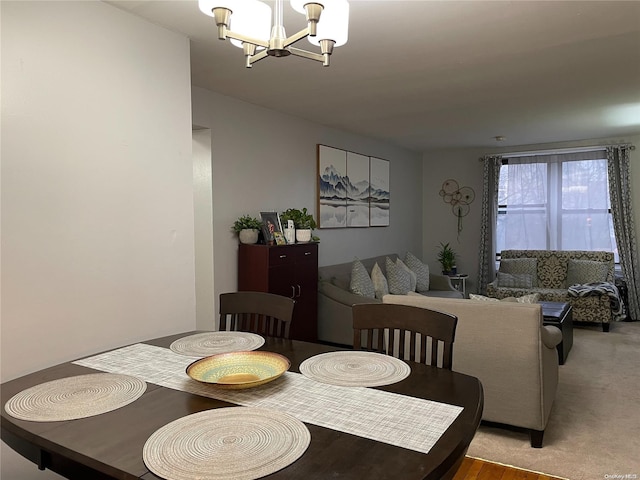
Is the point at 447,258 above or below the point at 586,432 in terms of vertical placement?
above

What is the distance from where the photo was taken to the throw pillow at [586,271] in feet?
19.2

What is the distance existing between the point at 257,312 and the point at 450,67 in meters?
2.20

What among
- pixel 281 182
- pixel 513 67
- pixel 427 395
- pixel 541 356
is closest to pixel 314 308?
pixel 281 182

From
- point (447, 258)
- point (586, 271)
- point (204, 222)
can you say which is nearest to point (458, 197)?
point (447, 258)

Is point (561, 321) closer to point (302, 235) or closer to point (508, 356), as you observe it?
point (508, 356)

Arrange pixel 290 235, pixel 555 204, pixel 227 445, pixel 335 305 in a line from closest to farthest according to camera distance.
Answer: pixel 227 445 < pixel 290 235 < pixel 335 305 < pixel 555 204

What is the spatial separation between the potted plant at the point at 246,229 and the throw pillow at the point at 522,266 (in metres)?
3.97

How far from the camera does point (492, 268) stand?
276 inches

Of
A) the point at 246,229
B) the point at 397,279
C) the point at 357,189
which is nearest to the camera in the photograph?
the point at 246,229

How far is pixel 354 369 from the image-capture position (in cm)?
163

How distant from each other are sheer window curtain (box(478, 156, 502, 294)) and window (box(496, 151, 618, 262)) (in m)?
0.10

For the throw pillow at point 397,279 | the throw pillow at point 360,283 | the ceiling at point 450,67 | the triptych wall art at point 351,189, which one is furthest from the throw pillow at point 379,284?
the ceiling at point 450,67

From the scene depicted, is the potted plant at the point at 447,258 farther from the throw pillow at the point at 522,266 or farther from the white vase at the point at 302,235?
the white vase at the point at 302,235

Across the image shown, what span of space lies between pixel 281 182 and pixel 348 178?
4.12ft
